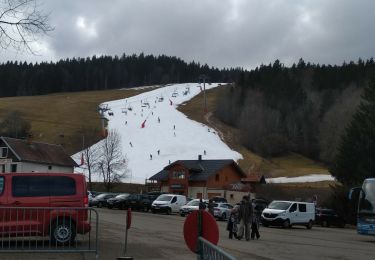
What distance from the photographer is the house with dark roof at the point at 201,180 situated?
7706cm

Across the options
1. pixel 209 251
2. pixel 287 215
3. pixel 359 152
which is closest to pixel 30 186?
pixel 209 251

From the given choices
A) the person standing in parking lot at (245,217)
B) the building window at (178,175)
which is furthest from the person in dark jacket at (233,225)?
the building window at (178,175)

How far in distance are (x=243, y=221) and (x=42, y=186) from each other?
9630 mm

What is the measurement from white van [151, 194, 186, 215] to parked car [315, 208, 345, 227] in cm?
1187

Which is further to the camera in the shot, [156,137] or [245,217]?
[156,137]

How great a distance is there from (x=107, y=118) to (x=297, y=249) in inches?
4685

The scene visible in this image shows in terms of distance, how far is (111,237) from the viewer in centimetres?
2017

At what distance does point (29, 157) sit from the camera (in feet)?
237

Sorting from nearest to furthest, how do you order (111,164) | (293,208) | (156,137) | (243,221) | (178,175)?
(243,221) < (293,208) < (178,175) < (111,164) < (156,137)

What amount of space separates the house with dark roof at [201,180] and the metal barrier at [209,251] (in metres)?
69.2

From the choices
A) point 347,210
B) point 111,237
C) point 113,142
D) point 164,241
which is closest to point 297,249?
point 164,241

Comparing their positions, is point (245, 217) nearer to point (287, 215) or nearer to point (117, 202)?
point (287, 215)

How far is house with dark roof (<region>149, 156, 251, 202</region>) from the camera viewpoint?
3034 inches

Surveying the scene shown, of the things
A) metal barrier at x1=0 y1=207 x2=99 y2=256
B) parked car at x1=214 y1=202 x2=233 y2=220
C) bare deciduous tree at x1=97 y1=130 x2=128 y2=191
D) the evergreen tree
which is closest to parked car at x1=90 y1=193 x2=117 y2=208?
parked car at x1=214 y1=202 x2=233 y2=220
